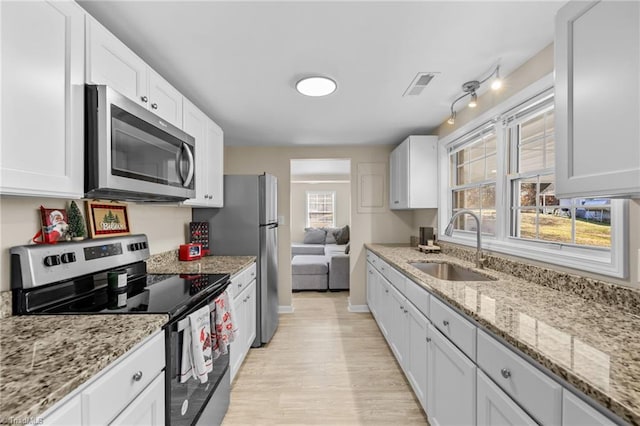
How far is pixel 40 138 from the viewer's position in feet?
3.40

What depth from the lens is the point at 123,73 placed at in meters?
1.43

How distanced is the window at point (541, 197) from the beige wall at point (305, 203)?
5638 millimetres

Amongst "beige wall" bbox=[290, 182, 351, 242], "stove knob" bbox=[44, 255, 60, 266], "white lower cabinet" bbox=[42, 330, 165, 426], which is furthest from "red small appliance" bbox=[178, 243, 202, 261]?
"beige wall" bbox=[290, 182, 351, 242]

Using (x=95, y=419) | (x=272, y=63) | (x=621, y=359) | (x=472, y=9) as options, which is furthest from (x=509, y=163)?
(x=95, y=419)

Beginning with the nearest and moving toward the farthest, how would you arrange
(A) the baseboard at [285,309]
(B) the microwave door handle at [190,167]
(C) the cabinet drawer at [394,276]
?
(B) the microwave door handle at [190,167], (C) the cabinet drawer at [394,276], (A) the baseboard at [285,309]

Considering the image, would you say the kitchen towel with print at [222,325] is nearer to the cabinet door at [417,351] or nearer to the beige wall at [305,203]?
the cabinet door at [417,351]

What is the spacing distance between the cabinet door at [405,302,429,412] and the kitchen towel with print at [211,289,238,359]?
3.87ft

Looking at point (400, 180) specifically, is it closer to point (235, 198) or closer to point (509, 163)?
point (509, 163)

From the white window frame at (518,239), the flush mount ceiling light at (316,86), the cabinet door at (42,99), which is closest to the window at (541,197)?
the white window frame at (518,239)

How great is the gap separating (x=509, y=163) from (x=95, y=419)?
2.63 meters

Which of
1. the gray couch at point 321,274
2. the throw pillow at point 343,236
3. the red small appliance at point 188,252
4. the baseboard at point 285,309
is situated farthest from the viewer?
the throw pillow at point 343,236

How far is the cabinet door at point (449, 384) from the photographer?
1.25m

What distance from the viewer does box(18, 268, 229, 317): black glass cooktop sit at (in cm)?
122

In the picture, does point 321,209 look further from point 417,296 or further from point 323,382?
point 417,296
